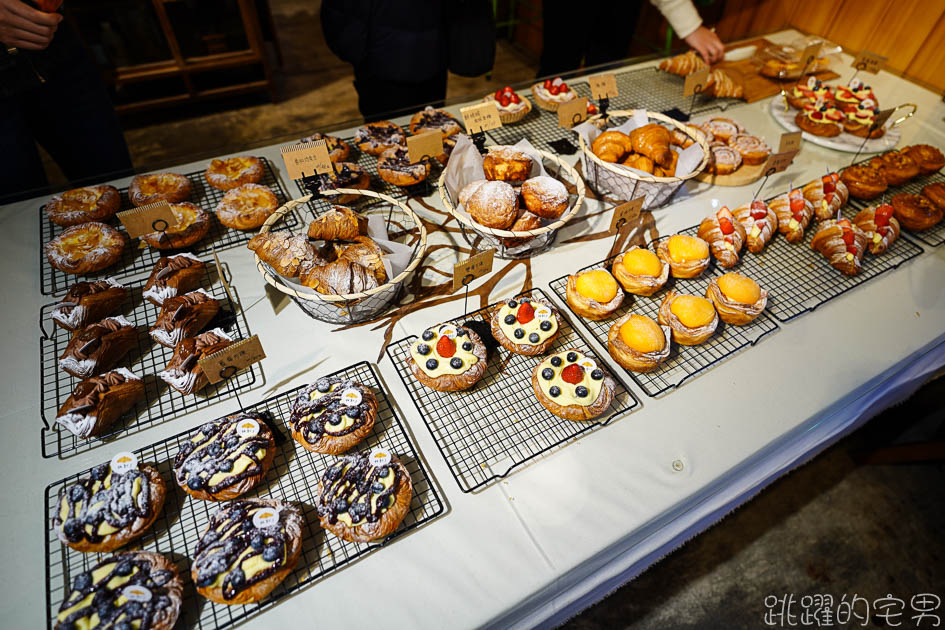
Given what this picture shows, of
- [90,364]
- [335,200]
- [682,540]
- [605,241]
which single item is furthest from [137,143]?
[682,540]

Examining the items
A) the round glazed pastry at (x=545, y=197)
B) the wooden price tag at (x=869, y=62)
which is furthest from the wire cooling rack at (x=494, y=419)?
the wooden price tag at (x=869, y=62)

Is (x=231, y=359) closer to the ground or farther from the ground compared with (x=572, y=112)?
closer to the ground

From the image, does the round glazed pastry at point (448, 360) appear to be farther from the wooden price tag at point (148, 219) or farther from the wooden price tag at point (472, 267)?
the wooden price tag at point (148, 219)

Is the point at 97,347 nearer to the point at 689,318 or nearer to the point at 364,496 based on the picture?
the point at 364,496

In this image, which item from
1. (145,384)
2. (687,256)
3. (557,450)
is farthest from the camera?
(687,256)

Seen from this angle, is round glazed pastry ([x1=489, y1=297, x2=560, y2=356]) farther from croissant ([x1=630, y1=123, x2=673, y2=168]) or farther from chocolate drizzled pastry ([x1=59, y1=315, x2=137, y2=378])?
chocolate drizzled pastry ([x1=59, y1=315, x2=137, y2=378])

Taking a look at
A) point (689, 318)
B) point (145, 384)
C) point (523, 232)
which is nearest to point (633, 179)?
point (523, 232)

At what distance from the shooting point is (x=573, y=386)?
86.7 inches

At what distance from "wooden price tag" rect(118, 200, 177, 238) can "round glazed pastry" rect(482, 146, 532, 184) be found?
1711 millimetres

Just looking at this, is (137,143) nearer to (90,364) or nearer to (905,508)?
(90,364)

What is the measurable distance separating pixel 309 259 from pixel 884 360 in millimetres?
2929

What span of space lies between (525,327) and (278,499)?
1279 millimetres

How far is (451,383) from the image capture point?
222cm

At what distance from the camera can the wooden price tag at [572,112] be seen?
3.26 meters
